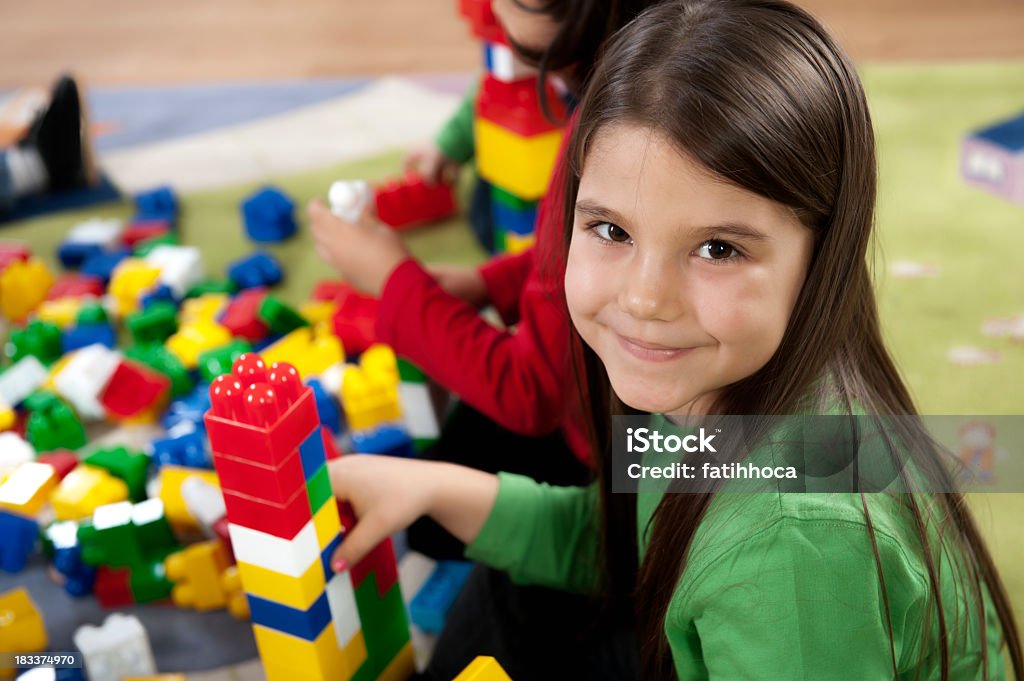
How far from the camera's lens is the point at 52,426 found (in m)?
1.24

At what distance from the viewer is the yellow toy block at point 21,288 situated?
1.50m

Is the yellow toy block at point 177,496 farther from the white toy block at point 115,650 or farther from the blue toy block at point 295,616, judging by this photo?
the blue toy block at point 295,616

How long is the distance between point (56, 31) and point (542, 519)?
220cm

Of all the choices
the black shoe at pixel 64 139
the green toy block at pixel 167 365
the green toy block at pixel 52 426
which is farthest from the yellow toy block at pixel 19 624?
the black shoe at pixel 64 139

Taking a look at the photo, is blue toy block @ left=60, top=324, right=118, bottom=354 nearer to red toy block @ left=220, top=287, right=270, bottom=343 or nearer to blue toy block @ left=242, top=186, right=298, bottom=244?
red toy block @ left=220, top=287, right=270, bottom=343

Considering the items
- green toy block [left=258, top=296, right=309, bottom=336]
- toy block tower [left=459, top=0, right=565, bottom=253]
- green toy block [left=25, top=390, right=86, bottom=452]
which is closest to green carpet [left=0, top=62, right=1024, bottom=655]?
green toy block [left=258, top=296, right=309, bottom=336]

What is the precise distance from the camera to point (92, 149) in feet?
6.25

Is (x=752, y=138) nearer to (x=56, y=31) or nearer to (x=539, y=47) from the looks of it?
(x=539, y=47)

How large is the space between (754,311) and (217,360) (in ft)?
2.80

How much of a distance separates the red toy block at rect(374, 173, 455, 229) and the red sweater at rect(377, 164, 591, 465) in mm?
666

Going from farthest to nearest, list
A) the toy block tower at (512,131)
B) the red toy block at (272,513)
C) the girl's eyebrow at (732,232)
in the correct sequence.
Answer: the toy block tower at (512,131) < the red toy block at (272,513) < the girl's eyebrow at (732,232)

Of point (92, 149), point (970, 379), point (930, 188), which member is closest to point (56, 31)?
point (92, 149)

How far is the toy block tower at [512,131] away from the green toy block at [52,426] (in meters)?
0.57

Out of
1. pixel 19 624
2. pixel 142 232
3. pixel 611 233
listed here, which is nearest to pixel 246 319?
pixel 142 232
